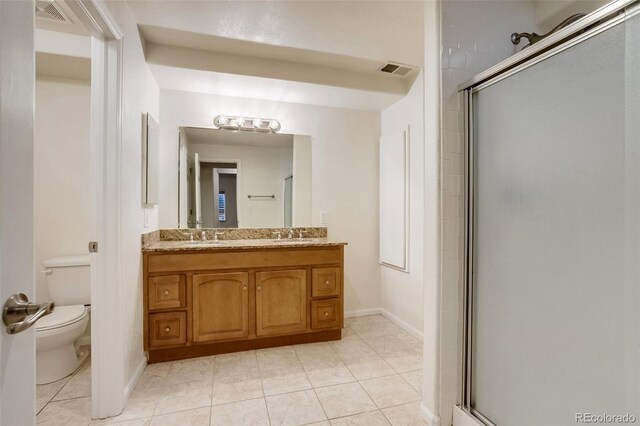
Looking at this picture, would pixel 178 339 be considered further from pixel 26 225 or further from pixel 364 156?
Result: pixel 364 156

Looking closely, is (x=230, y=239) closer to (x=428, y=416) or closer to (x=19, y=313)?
(x=428, y=416)

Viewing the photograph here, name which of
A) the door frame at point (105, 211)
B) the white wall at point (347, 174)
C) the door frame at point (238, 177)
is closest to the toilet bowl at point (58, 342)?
the door frame at point (105, 211)

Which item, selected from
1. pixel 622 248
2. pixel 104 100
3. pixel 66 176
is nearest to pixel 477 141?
pixel 622 248

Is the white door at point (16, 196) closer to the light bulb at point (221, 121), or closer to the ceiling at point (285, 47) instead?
the ceiling at point (285, 47)

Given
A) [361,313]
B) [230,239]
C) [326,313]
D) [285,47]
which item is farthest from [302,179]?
[361,313]

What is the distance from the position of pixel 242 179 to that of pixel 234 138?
410mm

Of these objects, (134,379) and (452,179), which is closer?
(452,179)

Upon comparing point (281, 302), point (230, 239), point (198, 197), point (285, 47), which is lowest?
point (281, 302)

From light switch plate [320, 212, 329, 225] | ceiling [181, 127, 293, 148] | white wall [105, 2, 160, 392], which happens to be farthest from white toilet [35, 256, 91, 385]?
light switch plate [320, 212, 329, 225]

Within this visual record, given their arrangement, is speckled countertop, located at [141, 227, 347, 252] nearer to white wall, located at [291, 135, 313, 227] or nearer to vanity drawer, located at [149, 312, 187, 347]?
white wall, located at [291, 135, 313, 227]

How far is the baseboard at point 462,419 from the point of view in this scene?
1.39 metres

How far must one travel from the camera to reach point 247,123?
2.86 metres

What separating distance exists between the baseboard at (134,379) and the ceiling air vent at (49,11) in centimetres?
226

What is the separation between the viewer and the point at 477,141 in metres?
1.45
